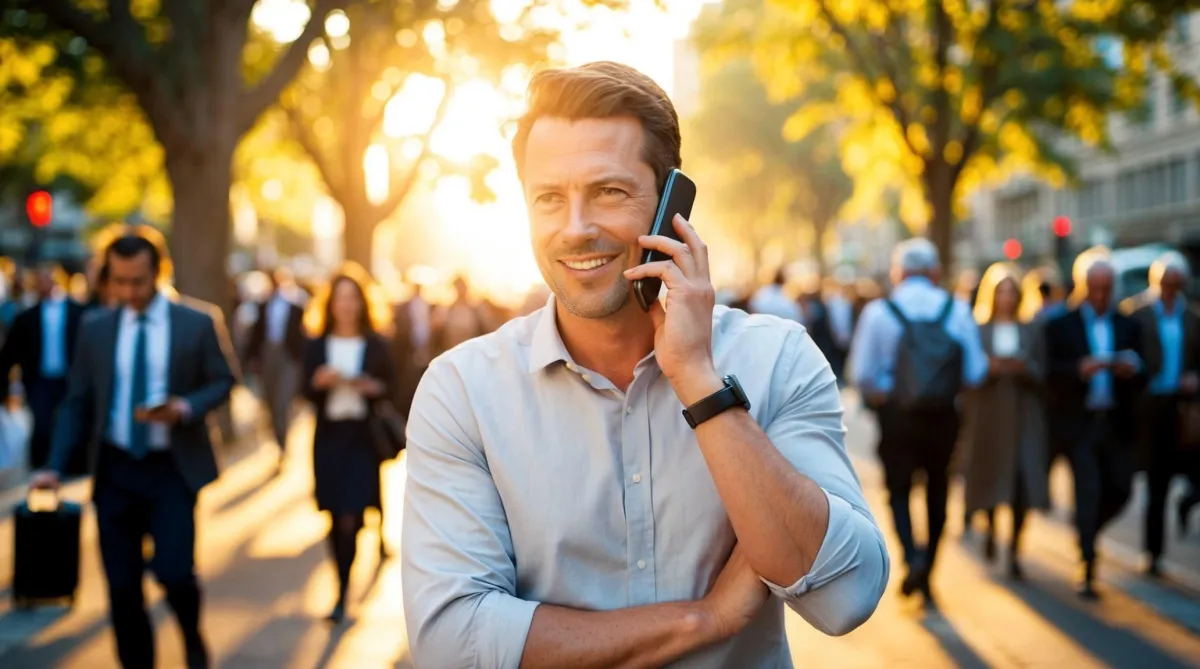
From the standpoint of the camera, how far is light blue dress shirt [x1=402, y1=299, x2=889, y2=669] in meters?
2.38

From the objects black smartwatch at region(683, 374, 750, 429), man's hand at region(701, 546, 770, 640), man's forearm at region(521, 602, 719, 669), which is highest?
black smartwatch at region(683, 374, 750, 429)

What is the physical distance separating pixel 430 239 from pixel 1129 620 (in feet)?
344

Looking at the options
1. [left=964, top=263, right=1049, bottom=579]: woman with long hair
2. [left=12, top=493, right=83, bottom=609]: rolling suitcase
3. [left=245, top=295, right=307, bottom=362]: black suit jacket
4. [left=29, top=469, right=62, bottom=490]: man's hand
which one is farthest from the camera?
[left=245, top=295, right=307, bottom=362]: black suit jacket

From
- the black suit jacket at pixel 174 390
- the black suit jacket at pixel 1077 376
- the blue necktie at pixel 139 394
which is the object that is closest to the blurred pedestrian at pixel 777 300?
the black suit jacket at pixel 1077 376

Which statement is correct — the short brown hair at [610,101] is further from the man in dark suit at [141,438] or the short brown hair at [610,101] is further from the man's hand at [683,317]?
the man in dark suit at [141,438]

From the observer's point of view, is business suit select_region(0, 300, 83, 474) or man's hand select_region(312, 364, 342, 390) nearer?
man's hand select_region(312, 364, 342, 390)

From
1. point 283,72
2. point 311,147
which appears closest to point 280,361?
point 283,72

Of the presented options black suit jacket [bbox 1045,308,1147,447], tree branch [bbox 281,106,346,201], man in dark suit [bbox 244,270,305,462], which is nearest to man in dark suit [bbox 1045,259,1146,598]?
black suit jacket [bbox 1045,308,1147,447]

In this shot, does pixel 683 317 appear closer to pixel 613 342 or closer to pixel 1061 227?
pixel 613 342

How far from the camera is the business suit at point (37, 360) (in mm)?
11914

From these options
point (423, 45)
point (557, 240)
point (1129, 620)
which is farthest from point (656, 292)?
point (423, 45)

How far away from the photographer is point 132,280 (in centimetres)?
634

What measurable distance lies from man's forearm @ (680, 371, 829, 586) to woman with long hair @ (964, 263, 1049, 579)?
26.1 feet

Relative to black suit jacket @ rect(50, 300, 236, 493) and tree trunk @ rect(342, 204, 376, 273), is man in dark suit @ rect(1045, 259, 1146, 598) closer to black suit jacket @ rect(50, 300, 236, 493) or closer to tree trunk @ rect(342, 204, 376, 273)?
black suit jacket @ rect(50, 300, 236, 493)
